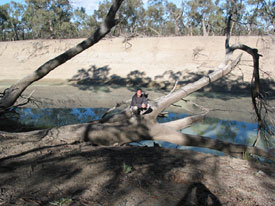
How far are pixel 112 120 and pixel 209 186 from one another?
2.98 metres

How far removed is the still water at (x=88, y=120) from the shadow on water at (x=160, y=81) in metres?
4.46

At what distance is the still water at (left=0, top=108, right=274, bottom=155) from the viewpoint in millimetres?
7309

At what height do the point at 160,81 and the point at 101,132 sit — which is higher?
the point at 101,132

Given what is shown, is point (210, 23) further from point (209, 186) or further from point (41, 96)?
point (209, 186)

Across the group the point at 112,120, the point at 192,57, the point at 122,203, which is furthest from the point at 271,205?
the point at 192,57

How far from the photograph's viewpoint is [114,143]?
4473mm

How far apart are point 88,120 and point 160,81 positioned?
811 centimetres

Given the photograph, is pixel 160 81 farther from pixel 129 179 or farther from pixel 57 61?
pixel 129 179

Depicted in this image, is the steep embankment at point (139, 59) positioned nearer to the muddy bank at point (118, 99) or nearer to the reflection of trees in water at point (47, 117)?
the muddy bank at point (118, 99)

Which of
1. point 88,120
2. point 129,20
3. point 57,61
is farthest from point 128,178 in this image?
point 129,20

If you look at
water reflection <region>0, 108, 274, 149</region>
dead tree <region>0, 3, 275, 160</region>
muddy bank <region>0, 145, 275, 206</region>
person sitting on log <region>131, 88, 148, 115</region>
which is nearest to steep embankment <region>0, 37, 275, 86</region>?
water reflection <region>0, 108, 274, 149</region>

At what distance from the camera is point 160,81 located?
16.0m

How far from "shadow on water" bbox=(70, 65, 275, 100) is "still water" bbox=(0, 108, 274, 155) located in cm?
446

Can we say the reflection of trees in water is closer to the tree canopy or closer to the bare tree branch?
the bare tree branch
